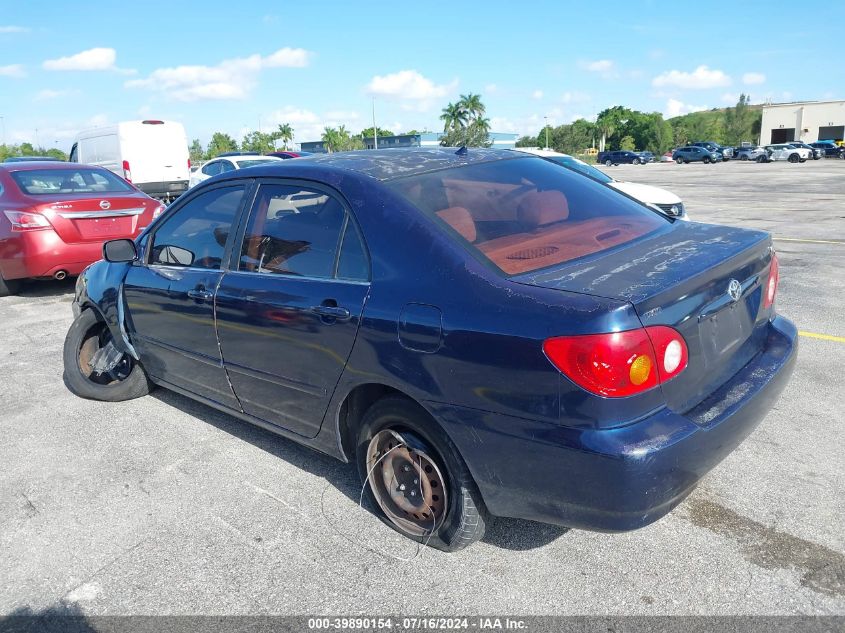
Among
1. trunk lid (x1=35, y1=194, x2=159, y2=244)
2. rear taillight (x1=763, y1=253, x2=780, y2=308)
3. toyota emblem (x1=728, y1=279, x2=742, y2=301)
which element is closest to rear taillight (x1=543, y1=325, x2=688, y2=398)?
toyota emblem (x1=728, y1=279, x2=742, y2=301)

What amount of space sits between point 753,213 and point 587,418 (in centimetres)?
1488

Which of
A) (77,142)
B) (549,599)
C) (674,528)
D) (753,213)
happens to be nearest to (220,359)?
(549,599)

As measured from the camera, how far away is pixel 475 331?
2.41 m

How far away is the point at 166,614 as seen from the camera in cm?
257

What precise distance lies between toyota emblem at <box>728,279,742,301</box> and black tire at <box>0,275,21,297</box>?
321 inches

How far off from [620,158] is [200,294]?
215ft

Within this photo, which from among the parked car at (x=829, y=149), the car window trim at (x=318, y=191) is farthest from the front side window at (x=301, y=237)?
the parked car at (x=829, y=149)

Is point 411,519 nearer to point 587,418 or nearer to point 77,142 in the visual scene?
point 587,418

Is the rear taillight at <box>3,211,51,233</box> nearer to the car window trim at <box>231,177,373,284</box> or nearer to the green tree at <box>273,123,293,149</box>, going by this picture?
the car window trim at <box>231,177,373,284</box>

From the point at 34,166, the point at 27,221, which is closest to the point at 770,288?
the point at 27,221

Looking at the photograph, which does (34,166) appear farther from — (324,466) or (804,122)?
(804,122)

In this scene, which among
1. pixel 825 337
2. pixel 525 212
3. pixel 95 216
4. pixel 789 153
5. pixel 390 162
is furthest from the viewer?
pixel 789 153

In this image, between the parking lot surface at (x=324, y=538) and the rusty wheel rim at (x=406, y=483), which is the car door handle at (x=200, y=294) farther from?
the rusty wheel rim at (x=406, y=483)

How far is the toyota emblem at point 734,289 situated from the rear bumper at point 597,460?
362mm
